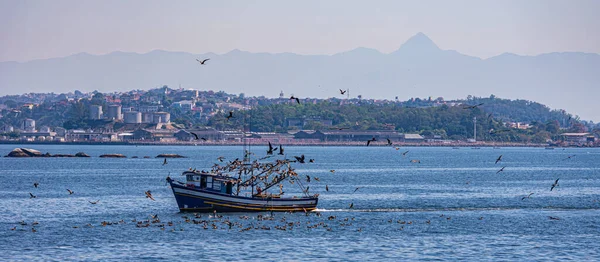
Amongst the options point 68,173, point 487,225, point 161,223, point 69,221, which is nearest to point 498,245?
point 487,225

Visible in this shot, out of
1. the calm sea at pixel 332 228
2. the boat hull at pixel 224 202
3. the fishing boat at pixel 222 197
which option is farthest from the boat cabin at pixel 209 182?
the calm sea at pixel 332 228

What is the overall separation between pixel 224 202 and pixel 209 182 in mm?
1783

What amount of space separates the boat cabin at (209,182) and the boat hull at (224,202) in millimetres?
555

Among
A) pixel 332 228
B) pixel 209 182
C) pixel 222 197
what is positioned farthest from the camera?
pixel 209 182

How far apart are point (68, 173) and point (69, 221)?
5875cm

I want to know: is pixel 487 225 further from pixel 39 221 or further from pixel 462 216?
pixel 39 221

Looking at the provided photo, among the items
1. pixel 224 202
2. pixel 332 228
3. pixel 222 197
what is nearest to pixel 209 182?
pixel 222 197

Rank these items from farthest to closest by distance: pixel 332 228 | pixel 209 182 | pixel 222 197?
pixel 209 182 < pixel 222 197 < pixel 332 228

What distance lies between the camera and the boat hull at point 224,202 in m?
60.3

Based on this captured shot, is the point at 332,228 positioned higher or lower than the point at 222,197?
lower

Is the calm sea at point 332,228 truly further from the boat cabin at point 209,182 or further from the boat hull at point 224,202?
the boat cabin at point 209,182

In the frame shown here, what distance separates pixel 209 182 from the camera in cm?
6109

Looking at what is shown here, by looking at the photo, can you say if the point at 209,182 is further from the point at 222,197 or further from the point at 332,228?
the point at 332,228

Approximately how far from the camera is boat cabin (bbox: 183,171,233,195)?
60781mm
